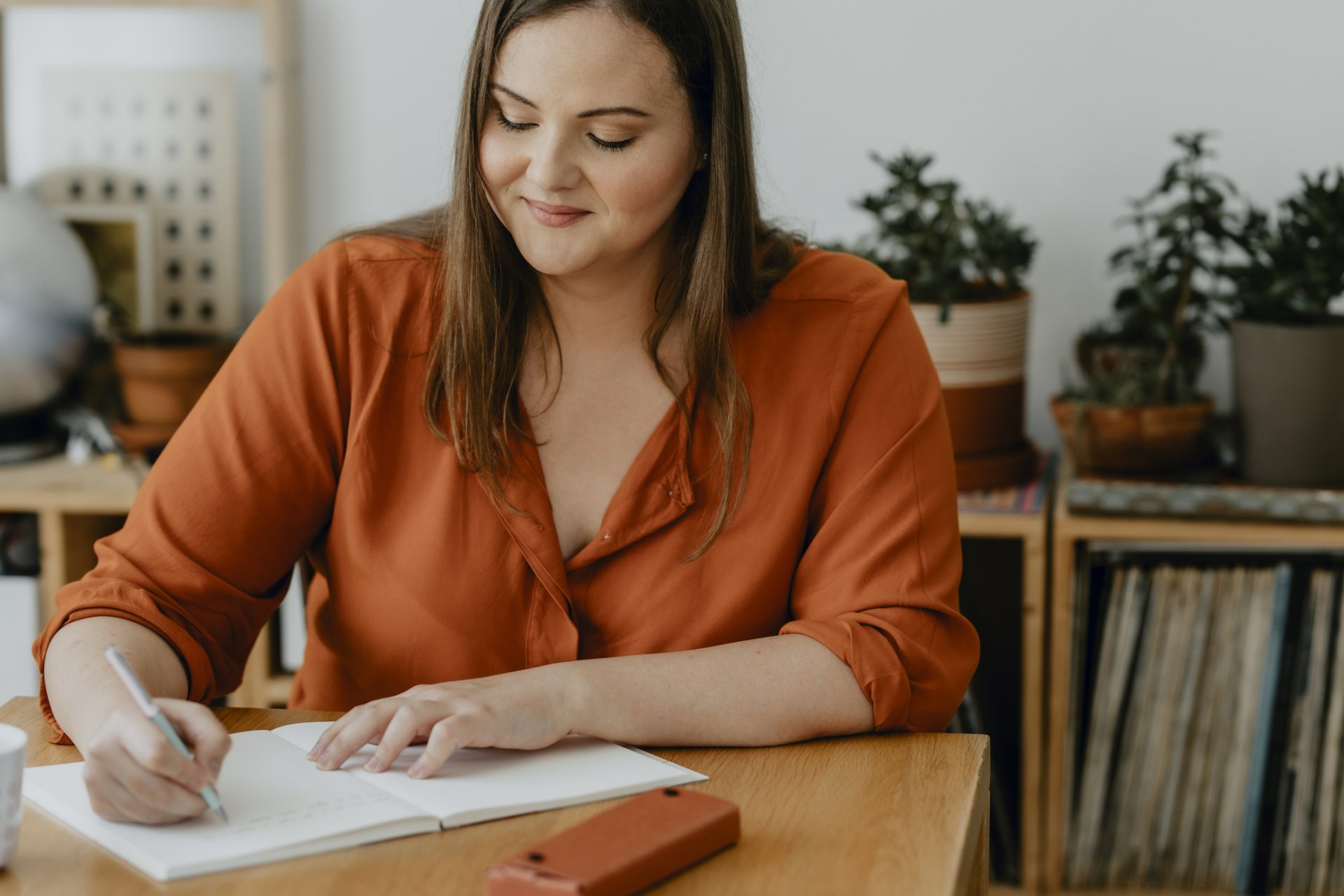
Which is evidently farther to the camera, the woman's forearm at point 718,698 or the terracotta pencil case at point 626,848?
the woman's forearm at point 718,698

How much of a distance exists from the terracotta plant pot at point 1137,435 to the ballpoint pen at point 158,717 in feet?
4.36

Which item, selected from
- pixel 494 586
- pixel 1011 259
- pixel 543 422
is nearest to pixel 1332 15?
pixel 1011 259

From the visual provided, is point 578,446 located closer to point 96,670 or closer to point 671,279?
point 671,279

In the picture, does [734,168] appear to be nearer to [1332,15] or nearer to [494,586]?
[494,586]

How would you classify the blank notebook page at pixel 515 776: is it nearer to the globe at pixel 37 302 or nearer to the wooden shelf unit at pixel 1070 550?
the wooden shelf unit at pixel 1070 550

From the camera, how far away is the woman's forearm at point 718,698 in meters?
1.10

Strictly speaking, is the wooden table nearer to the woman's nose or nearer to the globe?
the woman's nose

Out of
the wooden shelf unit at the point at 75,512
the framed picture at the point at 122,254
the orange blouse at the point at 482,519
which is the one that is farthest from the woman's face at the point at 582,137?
the framed picture at the point at 122,254

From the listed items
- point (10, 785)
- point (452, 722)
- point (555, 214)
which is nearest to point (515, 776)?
point (452, 722)

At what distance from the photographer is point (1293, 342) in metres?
1.81

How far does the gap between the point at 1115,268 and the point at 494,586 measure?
118 cm

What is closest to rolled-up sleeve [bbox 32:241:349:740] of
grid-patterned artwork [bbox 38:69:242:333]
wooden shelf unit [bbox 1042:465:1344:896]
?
wooden shelf unit [bbox 1042:465:1344:896]

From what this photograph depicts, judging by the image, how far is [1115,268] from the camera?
207 centimetres

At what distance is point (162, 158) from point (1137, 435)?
1.60 metres
